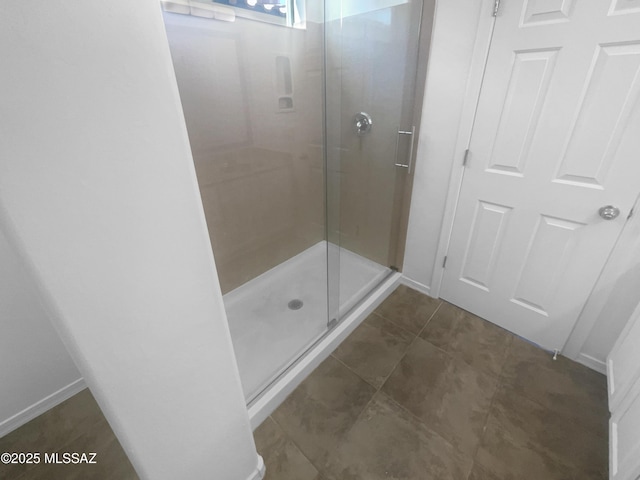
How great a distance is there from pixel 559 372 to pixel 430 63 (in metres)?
1.82

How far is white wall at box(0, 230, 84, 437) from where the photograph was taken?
3.68ft

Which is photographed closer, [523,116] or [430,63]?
[523,116]

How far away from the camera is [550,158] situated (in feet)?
4.45

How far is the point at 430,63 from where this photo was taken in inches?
62.4

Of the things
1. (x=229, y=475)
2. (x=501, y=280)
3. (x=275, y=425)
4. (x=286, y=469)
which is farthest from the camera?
(x=501, y=280)

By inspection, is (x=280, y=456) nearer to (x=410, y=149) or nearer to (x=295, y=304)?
(x=295, y=304)

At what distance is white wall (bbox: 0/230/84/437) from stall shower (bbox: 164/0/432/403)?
81 cm

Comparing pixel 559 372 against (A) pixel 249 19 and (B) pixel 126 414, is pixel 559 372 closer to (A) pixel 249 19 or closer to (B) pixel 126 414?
(B) pixel 126 414

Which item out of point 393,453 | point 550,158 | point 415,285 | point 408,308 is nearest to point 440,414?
point 393,453

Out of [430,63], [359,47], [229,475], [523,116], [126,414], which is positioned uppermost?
[359,47]

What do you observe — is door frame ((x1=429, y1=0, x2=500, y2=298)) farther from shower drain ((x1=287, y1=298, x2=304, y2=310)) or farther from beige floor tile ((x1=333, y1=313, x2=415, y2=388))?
shower drain ((x1=287, y1=298, x2=304, y2=310))

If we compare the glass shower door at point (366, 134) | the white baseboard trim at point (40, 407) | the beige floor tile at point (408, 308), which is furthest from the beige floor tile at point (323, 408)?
the white baseboard trim at point (40, 407)

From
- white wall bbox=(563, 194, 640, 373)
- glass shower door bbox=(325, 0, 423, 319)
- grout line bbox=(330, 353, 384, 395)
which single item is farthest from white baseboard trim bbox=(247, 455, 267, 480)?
white wall bbox=(563, 194, 640, 373)

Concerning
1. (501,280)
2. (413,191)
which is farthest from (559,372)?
(413,191)
